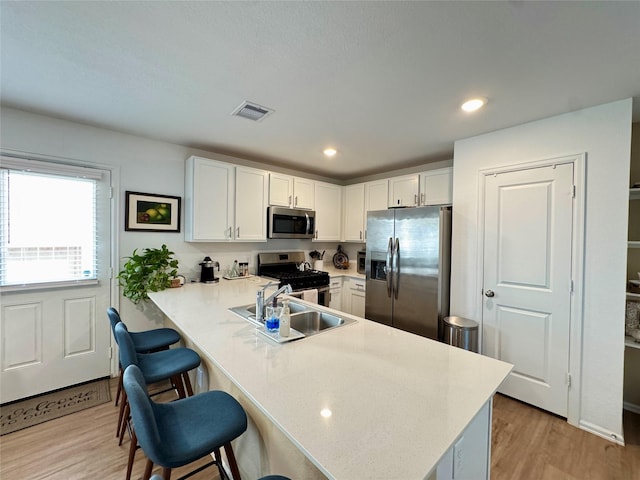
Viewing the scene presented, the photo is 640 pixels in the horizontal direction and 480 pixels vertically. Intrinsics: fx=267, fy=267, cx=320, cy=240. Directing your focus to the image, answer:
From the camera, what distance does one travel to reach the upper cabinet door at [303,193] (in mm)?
3874

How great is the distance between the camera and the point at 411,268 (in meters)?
2.92

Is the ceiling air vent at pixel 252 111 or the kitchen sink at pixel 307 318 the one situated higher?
the ceiling air vent at pixel 252 111

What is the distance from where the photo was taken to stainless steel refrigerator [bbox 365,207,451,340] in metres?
2.75

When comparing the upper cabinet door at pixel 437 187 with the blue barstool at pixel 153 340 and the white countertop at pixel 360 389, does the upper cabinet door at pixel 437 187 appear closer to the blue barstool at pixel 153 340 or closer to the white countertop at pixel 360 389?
the white countertop at pixel 360 389

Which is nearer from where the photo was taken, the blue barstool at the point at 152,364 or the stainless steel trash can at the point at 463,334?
the blue barstool at the point at 152,364

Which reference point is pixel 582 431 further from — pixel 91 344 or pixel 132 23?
pixel 91 344

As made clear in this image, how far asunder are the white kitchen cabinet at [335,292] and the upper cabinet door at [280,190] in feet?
4.18

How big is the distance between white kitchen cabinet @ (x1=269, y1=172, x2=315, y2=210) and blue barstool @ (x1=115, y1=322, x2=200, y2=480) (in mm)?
2258

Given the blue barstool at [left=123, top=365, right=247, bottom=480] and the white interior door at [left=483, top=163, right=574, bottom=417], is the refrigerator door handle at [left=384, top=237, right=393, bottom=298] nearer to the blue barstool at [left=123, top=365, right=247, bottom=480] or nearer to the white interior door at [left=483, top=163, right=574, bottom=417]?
the white interior door at [left=483, top=163, right=574, bottom=417]

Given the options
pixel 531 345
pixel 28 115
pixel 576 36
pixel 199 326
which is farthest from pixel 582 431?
pixel 28 115

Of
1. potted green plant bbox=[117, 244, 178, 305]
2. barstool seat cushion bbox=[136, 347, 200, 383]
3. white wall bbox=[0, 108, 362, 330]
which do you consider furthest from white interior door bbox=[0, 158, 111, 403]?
barstool seat cushion bbox=[136, 347, 200, 383]

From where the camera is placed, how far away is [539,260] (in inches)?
89.6

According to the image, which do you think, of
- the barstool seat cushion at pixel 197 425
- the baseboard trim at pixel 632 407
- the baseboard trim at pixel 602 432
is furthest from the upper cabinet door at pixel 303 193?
the baseboard trim at pixel 632 407

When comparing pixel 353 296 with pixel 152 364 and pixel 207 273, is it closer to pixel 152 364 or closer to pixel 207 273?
pixel 207 273
